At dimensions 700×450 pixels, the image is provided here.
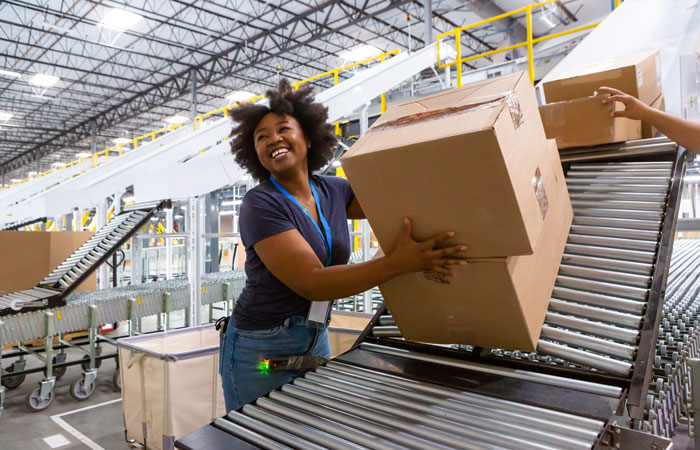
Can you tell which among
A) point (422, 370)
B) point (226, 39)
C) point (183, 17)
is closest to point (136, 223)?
point (422, 370)

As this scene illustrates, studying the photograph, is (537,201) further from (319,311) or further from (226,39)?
(226,39)

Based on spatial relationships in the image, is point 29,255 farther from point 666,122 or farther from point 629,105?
point 666,122

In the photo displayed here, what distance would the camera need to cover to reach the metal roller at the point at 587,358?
1270mm

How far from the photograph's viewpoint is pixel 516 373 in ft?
4.46

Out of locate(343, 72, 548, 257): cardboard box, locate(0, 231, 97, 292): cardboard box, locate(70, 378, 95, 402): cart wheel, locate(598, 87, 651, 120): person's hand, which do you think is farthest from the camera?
locate(0, 231, 97, 292): cardboard box

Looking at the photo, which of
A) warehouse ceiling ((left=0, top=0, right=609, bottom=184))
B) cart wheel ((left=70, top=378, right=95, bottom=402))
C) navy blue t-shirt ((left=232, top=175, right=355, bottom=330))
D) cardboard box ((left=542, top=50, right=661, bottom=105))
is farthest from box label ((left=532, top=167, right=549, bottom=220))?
warehouse ceiling ((left=0, top=0, right=609, bottom=184))

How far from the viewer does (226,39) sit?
14.4 m

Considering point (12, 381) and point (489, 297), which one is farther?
point (12, 381)

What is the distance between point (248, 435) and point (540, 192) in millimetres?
1041

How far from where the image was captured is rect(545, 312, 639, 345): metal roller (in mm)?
1398

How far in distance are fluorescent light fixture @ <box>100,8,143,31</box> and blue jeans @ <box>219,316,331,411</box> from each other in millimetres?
10572

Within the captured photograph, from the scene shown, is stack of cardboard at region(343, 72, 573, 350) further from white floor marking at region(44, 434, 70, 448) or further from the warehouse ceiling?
the warehouse ceiling

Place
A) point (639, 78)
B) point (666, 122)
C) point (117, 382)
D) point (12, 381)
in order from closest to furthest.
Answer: point (666, 122)
point (639, 78)
point (117, 382)
point (12, 381)

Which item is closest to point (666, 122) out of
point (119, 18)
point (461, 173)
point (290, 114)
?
point (461, 173)
